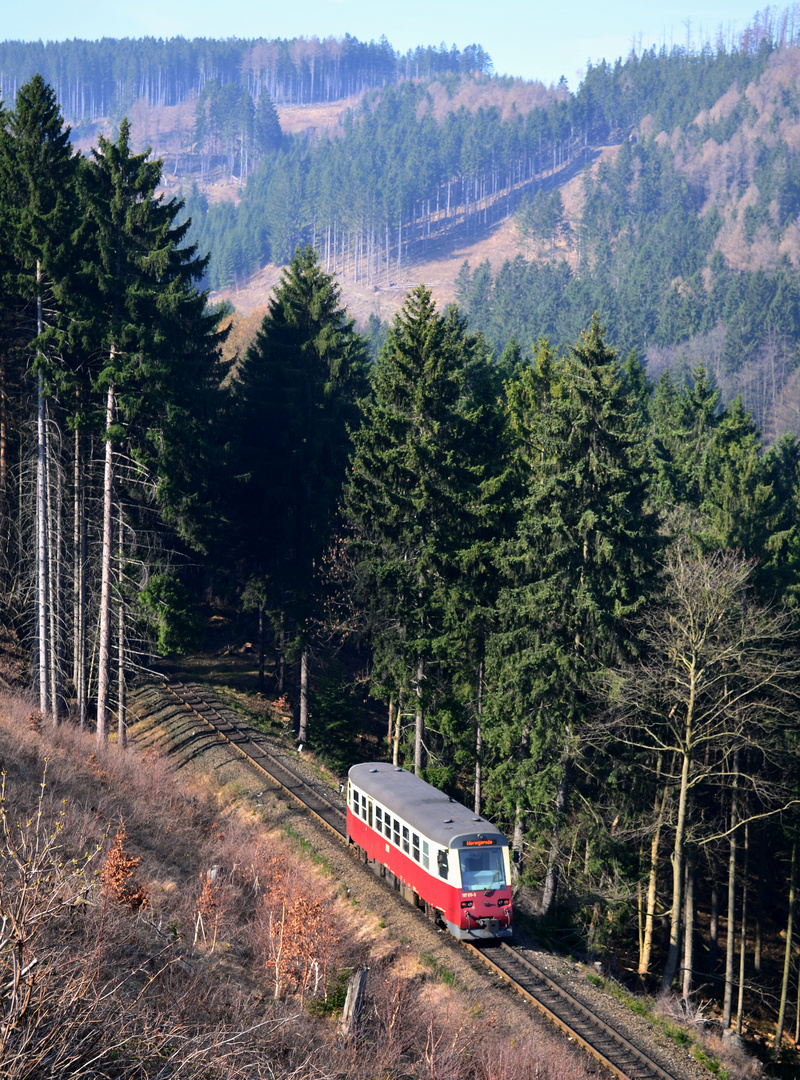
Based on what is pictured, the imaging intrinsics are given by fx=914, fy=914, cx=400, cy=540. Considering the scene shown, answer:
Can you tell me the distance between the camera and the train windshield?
20.2 metres

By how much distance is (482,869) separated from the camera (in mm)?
20375

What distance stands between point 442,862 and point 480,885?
0.97 m

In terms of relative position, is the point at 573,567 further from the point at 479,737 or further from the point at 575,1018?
the point at 575,1018

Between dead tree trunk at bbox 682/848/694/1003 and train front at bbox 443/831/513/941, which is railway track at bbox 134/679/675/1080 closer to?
train front at bbox 443/831/513/941

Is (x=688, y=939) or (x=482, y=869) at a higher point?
(x=482, y=869)

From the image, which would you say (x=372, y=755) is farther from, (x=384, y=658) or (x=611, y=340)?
(x=611, y=340)

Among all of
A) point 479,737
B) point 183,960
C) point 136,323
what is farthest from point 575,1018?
point 136,323

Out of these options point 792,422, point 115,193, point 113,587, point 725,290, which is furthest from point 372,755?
point 725,290

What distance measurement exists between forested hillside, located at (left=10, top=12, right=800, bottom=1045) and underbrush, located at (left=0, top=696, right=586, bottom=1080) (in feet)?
21.9

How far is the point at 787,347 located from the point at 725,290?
68.1 feet

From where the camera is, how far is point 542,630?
25891 millimetres

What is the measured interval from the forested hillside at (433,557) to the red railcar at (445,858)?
4.62 meters

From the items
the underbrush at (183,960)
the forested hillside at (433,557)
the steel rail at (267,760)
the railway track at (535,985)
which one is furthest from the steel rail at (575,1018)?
the steel rail at (267,760)

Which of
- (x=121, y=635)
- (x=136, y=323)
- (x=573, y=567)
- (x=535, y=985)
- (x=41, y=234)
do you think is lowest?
(x=535, y=985)
